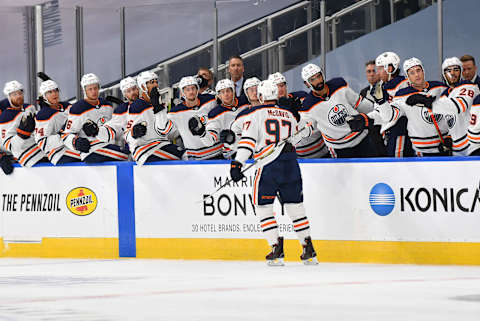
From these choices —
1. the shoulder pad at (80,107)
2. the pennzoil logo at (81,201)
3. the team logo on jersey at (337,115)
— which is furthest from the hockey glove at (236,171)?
the shoulder pad at (80,107)

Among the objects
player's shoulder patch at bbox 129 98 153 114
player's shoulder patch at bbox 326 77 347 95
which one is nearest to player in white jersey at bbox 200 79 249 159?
player's shoulder patch at bbox 129 98 153 114

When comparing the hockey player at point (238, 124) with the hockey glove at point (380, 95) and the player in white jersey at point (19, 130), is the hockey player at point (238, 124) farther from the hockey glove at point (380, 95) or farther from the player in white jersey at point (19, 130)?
the player in white jersey at point (19, 130)

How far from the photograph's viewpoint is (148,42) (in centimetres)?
1117

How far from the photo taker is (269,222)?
781cm

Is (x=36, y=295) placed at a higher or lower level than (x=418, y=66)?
lower

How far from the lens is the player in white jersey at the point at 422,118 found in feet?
26.1

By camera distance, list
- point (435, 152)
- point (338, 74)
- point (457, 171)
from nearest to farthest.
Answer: point (457, 171), point (435, 152), point (338, 74)

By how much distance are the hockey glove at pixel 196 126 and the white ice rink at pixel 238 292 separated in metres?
1.15

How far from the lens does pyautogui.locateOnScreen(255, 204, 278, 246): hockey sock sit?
7.81 m

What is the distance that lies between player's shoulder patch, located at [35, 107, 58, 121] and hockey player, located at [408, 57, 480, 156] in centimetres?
343

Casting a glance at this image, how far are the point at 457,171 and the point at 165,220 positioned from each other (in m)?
2.69

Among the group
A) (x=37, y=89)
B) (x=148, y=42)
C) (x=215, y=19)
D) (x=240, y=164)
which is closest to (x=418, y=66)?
(x=240, y=164)

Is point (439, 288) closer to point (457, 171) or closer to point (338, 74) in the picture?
point (457, 171)

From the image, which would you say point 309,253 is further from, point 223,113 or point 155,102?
point 155,102
